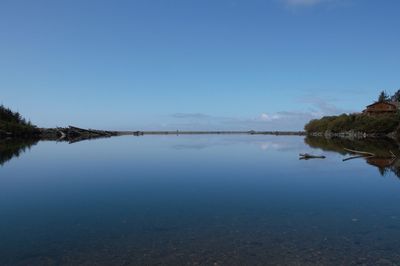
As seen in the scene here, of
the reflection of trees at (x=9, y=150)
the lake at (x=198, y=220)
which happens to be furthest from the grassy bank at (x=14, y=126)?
the lake at (x=198, y=220)


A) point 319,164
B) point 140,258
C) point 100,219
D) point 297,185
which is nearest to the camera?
point 140,258

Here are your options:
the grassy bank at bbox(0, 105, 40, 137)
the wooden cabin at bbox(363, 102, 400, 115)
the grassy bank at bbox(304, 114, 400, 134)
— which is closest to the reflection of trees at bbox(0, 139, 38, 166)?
the grassy bank at bbox(0, 105, 40, 137)

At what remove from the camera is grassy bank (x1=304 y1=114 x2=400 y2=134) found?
122m

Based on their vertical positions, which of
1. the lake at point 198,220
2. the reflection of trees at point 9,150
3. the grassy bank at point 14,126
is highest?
the grassy bank at point 14,126

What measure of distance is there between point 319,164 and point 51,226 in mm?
30380

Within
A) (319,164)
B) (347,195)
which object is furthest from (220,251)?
(319,164)

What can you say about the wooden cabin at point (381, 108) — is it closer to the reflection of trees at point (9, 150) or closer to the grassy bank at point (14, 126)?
the grassy bank at point (14, 126)

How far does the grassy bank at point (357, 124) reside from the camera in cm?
12224

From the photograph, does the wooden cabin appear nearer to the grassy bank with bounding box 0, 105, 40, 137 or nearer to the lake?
the grassy bank with bounding box 0, 105, 40, 137

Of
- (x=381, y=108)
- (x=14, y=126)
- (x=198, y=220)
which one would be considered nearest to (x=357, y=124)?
(x=381, y=108)

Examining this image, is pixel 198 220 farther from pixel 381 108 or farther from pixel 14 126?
pixel 381 108

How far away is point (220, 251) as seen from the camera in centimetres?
1197

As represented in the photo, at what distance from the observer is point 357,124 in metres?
136

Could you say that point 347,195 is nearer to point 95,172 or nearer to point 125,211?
point 125,211
